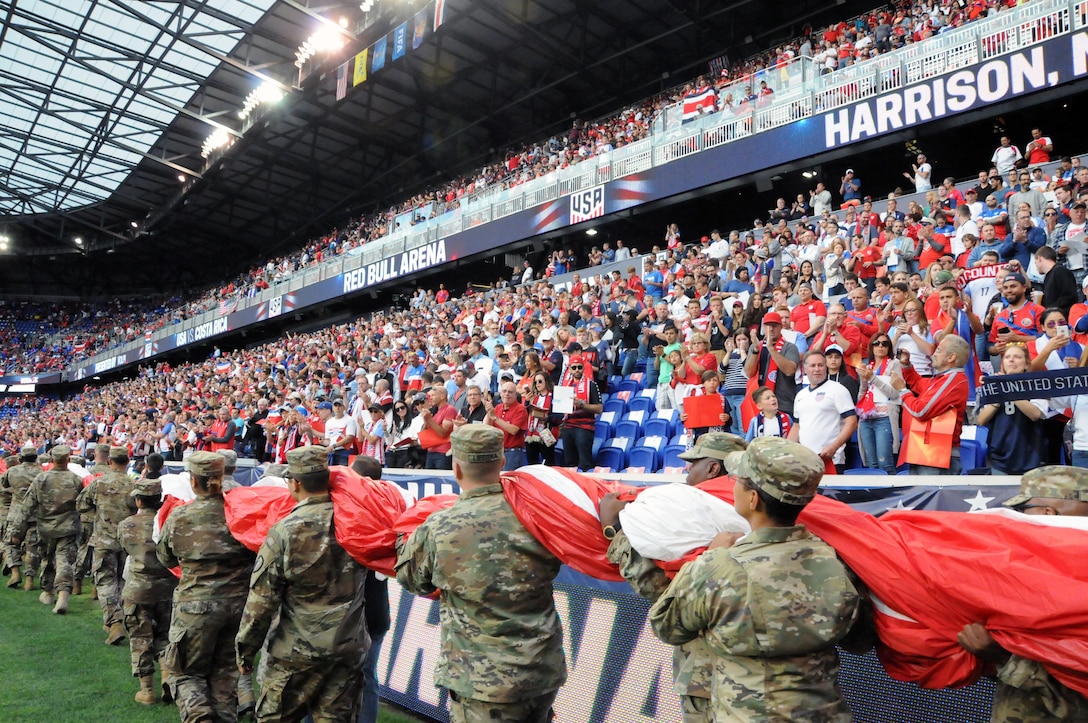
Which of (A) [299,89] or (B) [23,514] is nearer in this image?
(B) [23,514]

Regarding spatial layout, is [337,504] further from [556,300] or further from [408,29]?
[408,29]

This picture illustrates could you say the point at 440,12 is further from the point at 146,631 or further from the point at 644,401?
the point at 146,631

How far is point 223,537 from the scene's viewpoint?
4793mm

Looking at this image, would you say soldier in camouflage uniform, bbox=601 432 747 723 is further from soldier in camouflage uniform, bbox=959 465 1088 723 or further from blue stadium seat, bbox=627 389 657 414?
blue stadium seat, bbox=627 389 657 414

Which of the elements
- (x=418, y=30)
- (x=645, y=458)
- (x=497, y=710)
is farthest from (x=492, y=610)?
(x=418, y=30)

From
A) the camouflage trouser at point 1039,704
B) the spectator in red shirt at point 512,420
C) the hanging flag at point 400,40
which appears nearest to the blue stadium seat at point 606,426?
the spectator in red shirt at point 512,420

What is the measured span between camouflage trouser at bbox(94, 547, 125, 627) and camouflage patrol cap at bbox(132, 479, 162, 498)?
1.69 meters

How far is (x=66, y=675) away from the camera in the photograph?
606 cm

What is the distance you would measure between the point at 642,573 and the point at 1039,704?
1163mm

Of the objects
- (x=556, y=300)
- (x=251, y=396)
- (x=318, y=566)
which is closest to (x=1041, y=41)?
(x=556, y=300)

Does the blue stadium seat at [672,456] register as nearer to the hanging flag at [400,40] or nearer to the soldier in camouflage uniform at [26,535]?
the soldier in camouflage uniform at [26,535]

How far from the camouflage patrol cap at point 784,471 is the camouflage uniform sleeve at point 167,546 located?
13.1 ft

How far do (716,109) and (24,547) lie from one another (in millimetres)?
15924

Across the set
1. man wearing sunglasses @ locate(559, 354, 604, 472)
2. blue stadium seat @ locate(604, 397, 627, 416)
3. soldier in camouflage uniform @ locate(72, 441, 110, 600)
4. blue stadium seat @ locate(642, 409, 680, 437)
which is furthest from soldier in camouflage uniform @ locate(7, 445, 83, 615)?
blue stadium seat @ locate(642, 409, 680, 437)
